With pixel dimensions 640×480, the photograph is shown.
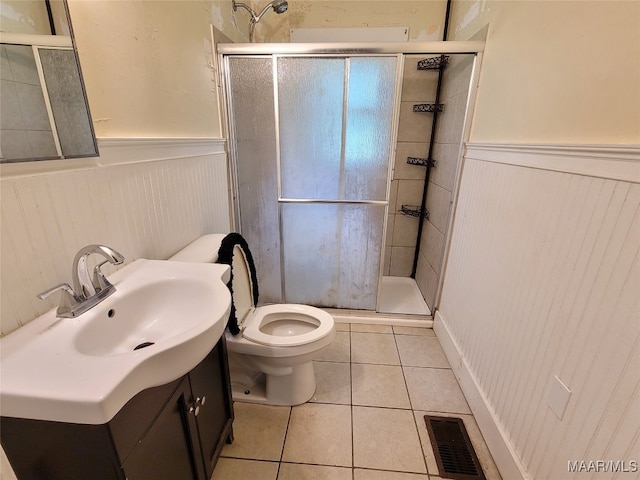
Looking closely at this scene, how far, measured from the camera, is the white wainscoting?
76cm

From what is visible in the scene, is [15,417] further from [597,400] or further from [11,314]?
[597,400]

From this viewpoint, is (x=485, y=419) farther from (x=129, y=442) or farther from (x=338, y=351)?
(x=129, y=442)

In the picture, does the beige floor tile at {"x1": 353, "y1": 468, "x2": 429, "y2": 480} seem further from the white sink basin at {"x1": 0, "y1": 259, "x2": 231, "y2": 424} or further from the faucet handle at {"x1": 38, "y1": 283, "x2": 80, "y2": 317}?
the faucet handle at {"x1": 38, "y1": 283, "x2": 80, "y2": 317}

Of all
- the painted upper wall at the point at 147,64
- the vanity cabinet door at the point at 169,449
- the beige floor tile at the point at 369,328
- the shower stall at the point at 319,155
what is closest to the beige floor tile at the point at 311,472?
the vanity cabinet door at the point at 169,449

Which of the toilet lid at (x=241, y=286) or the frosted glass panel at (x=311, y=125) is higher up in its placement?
the frosted glass panel at (x=311, y=125)

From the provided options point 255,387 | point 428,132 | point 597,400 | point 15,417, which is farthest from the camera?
point 428,132

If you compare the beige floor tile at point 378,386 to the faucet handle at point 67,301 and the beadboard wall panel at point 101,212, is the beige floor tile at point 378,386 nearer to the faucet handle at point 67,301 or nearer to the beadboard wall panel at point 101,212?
the beadboard wall panel at point 101,212

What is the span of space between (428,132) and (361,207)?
3.28 feet

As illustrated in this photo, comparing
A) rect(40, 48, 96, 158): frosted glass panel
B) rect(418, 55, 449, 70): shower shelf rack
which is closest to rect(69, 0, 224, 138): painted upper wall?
rect(40, 48, 96, 158): frosted glass panel

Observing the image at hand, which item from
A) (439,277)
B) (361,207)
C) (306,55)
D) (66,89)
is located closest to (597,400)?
(439,277)

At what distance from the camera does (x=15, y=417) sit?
1.92ft

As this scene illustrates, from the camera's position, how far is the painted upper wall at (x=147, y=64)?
3.04 feet

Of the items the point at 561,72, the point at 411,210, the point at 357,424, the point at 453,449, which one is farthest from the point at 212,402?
the point at 411,210

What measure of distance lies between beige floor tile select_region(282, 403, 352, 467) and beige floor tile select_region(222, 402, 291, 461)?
4 cm
